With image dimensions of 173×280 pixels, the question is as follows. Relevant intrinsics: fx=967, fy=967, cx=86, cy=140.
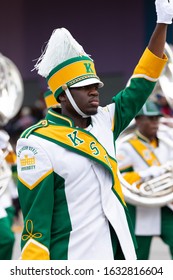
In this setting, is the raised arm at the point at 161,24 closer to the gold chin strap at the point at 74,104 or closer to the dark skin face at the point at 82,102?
the dark skin face at the point at 82,102

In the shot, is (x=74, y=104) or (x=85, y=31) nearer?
(x=74, y=104)

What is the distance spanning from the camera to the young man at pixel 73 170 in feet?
14.3

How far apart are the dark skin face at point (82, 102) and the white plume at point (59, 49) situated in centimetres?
15

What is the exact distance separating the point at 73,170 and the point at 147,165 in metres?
3.31

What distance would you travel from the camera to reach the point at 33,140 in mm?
4422

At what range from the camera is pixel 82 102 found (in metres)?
4.48

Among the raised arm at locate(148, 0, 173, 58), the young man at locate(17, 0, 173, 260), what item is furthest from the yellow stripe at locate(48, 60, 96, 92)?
the raised arm at locate(148, 0, 173, 58)

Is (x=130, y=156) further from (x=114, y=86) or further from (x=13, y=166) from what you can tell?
(x=114, y=86)

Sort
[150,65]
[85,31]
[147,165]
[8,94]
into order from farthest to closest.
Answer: [85,31] < [8,94] < [147,165] < [150,65]

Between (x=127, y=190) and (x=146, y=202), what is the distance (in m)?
0.17

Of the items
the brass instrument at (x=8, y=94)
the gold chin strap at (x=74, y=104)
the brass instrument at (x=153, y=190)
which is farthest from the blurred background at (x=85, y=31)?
the gold chin strap at (x=74, y=104)

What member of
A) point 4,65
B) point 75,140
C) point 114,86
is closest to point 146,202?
point 4,65

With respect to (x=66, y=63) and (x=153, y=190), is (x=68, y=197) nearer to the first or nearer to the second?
(x=66, y=63)

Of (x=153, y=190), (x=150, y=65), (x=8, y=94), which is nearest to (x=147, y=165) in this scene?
(x=153, y=190)
